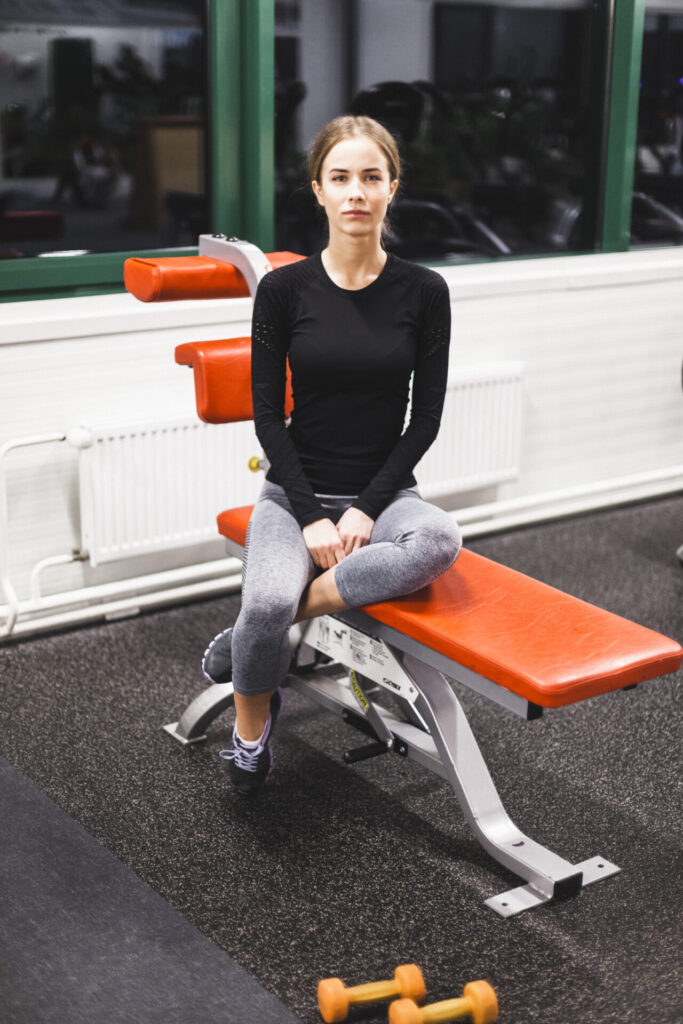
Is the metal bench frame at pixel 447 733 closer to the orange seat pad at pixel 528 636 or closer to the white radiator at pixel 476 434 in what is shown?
the orange seat pad at pixel 528 636

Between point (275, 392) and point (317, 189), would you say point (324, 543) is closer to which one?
A: point (275, 392)

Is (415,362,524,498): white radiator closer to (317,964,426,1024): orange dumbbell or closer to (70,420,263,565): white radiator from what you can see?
→ (70,420,263,565): white radiator

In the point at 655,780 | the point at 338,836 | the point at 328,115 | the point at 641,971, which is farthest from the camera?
the point at 328,115

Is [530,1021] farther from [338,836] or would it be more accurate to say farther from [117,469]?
[117,469]

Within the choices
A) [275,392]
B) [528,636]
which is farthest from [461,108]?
[528,636]

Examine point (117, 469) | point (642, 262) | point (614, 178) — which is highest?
point (614, 178)

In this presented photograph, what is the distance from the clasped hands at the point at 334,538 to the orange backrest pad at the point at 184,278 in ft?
1.69

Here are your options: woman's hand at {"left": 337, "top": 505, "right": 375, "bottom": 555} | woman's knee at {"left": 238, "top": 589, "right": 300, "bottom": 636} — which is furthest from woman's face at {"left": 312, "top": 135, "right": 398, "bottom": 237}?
woman's knee at {"left": 238, "top": 589, "right": 300, "bottom": 636}

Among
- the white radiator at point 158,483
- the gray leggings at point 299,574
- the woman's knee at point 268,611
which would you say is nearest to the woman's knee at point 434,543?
the gray leggings at point 299,574

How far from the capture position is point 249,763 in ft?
7.08

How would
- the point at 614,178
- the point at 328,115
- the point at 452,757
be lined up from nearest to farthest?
the point at 452,757 → the point at 328,115 → the point at 614,178

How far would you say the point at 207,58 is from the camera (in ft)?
10.4

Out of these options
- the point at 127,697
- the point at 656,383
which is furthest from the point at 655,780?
the point at 656,383

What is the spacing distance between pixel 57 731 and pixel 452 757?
Result: 3.17ft
